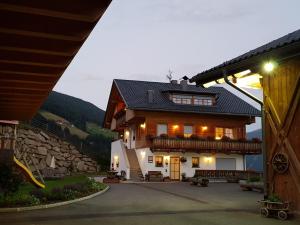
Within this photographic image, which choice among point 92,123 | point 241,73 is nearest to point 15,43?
point 241,73

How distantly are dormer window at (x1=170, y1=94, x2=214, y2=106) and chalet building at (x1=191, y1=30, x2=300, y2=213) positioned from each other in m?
27.8

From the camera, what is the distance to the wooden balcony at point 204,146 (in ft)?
117

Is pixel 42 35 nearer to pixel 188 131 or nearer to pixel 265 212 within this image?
pixel 265 212

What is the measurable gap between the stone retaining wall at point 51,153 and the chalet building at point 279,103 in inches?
884

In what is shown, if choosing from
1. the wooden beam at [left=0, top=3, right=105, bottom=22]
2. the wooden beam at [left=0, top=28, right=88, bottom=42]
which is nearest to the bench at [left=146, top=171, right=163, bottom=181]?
the wooden beam at [left=0, top=28, right=88, bottom=42]

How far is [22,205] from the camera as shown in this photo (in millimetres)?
13477

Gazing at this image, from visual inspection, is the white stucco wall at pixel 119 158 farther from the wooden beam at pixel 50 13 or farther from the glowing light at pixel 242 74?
the wooden beam at pixel 50 13

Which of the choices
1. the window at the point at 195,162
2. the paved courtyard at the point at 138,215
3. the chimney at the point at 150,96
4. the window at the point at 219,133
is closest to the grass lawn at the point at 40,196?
the paved courtyard at the point at 138,215

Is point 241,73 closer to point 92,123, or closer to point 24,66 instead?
point 24,66

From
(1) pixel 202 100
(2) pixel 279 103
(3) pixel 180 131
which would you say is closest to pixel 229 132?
(1) pixel 202 100

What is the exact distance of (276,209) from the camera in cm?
1143

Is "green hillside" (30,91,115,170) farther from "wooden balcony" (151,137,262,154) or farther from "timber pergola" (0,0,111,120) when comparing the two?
"timber pergola" (0,0,111,120)

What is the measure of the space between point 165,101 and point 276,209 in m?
29.9

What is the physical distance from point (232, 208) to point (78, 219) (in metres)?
6.28
